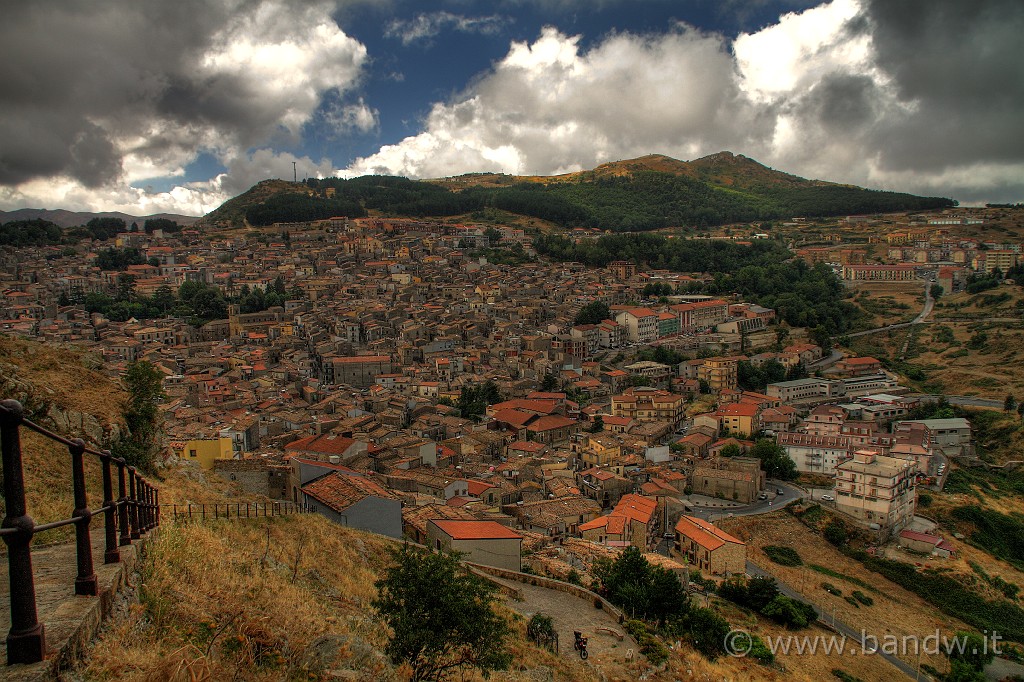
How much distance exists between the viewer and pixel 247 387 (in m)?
33.3

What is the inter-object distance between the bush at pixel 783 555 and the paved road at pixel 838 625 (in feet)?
5.05

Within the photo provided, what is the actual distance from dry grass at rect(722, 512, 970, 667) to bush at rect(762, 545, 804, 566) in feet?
0.73

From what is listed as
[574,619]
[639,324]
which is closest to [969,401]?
[639,324]

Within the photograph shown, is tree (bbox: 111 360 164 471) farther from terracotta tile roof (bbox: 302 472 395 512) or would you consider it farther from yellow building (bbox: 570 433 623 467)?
yellow building (bbox: 570 433 623 467)

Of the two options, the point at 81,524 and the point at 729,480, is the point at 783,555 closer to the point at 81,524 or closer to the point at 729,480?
the point at 729,480

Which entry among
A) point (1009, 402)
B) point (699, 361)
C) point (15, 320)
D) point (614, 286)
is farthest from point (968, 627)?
point (15, 320)

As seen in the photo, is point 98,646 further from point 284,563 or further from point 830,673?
point 830,673

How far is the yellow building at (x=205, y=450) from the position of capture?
17016 millimetres

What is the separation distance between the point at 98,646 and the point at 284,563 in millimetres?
5660

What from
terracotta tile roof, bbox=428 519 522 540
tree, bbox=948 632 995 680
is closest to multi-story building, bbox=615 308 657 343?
tree, bbox=948 632 995 680

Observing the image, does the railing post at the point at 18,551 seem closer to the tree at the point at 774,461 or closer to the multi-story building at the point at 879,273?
the tree at the point at 774,461

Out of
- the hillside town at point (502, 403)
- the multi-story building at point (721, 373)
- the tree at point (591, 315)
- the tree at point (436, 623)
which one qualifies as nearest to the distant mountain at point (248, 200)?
the hillside town at point (502, 403)

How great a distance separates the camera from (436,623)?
6.66 meters

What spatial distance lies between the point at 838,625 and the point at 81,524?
21.6 m
